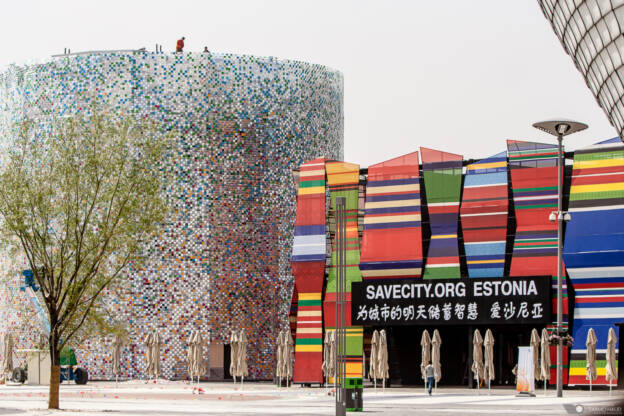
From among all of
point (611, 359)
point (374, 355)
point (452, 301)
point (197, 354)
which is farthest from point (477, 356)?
point (197, 354)

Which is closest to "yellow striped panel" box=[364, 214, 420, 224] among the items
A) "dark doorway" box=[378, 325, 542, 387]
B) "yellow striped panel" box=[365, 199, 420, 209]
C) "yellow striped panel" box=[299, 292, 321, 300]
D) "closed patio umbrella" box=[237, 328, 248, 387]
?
"yellow striped panel" box=[365, 199, 420, 209]

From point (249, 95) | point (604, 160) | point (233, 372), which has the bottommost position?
point (233, 372)

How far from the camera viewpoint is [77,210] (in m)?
32.5

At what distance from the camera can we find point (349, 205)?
51125mm

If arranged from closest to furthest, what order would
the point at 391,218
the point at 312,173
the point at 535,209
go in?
the point at 535,209 → the point at 391,218 → the point at 312,173

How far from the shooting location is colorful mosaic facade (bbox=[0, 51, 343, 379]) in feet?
203

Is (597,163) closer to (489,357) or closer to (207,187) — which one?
(489,357)

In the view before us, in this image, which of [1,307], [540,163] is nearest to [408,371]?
[540,163]

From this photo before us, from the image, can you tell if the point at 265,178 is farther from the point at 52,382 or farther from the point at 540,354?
the point at 52,382

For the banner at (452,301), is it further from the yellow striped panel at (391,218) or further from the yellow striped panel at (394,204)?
the yellow striped panel at (394,204)

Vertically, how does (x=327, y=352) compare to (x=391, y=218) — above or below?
below

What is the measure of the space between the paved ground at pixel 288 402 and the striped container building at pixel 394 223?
5657 millimetres

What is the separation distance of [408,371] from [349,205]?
830cm

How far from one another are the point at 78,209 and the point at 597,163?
2319 cm
